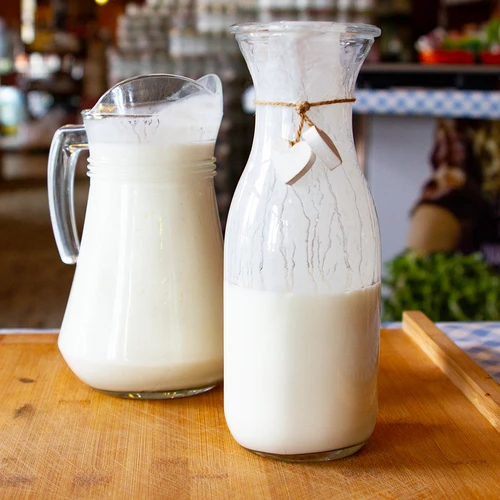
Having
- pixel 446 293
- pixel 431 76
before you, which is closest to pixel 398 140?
A: pixel 431 76

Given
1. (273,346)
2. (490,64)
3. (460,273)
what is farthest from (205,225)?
(490,64)

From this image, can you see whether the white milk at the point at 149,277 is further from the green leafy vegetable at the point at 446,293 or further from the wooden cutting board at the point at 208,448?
the green leafy vegetable at the point at 446,293

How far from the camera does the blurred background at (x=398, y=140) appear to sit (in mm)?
2244

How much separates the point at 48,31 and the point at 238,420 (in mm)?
9064

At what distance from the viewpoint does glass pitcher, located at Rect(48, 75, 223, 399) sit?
710 millimetres

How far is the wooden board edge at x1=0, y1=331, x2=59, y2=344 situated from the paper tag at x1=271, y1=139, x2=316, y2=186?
476 mm

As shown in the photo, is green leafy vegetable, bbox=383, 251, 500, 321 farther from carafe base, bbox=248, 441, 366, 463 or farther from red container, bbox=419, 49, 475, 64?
carafe base, bbox=248, 441, 366, 463

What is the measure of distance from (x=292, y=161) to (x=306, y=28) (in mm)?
98

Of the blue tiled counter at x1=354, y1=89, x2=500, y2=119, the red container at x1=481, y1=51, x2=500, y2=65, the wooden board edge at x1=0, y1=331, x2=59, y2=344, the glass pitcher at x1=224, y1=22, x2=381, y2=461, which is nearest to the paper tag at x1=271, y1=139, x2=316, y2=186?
the glass pitcher at x1=224, y1=22, x2=381, y2=461

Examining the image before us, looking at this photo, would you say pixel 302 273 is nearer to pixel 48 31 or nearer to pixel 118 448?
pixel 118 448

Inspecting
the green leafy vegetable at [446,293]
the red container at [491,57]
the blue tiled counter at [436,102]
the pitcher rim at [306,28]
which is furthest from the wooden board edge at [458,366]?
the red container at [491,57]

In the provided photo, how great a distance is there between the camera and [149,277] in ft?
2.39

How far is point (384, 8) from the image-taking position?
412cm

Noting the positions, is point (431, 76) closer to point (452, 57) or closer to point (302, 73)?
point (452, 57)
